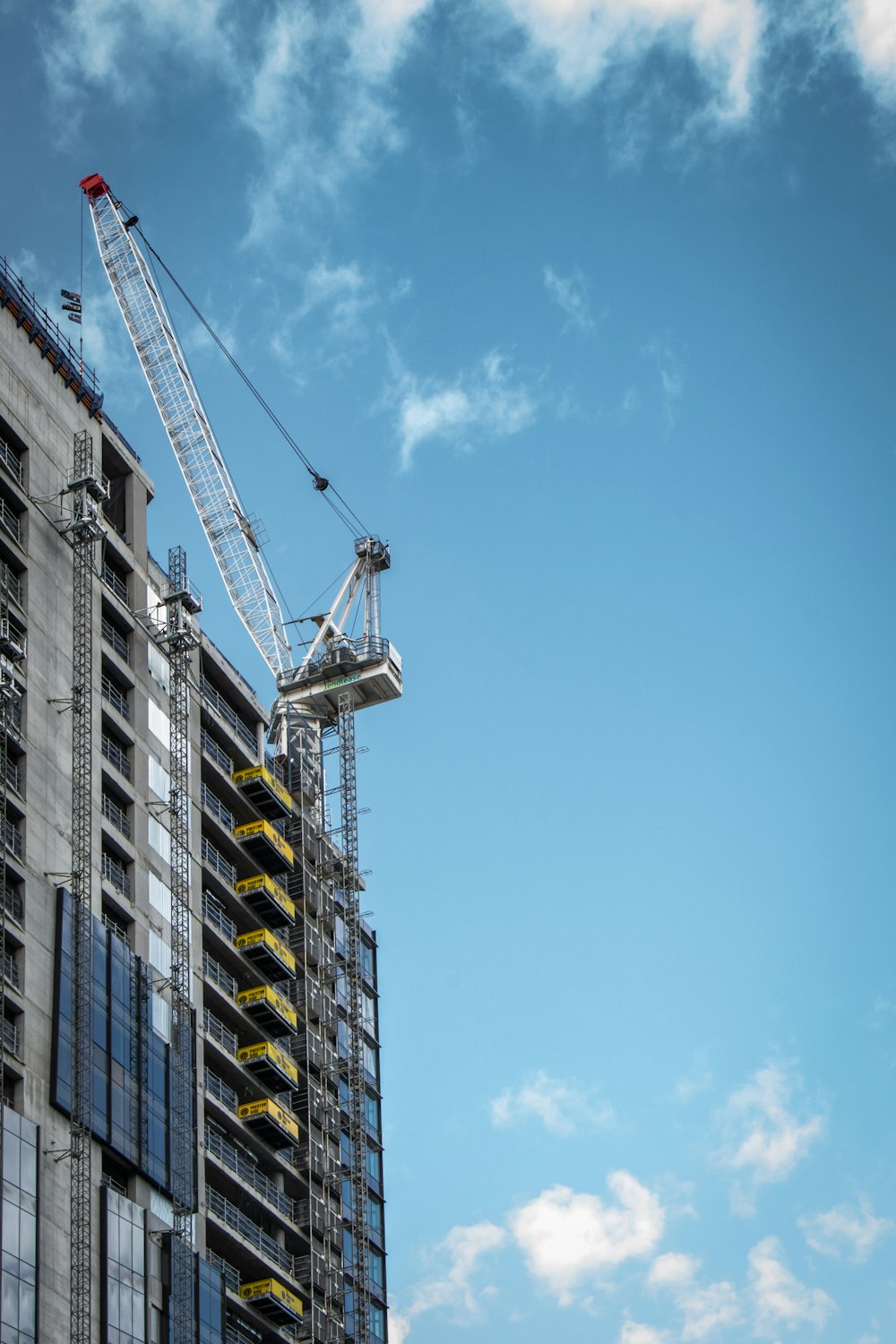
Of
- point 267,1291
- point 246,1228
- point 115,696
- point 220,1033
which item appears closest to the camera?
point 267,1291

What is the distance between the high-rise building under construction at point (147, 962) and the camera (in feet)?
379

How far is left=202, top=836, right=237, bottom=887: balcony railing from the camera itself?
479ft

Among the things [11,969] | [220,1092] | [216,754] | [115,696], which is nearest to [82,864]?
[11,969]

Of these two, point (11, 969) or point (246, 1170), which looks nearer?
point (11, 969)

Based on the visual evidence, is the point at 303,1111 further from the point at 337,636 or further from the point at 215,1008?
the point at 337,636

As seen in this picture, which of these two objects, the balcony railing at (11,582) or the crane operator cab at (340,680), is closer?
the balcony railing at (11,582)

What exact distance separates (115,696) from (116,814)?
8063 millimetres

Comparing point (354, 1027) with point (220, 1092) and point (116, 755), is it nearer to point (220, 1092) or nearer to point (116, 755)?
point (220, 1092)

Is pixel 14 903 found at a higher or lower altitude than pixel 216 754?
lower

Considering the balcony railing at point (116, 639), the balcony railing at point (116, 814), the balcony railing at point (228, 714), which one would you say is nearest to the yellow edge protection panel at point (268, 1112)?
the balcony railing at point (116, 814)

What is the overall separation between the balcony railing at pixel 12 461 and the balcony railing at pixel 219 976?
3230 centimetres

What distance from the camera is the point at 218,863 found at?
148m

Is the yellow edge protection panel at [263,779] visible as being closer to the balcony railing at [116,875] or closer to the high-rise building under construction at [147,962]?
the high-rise building under construction at [147,962]

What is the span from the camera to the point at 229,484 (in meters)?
195
